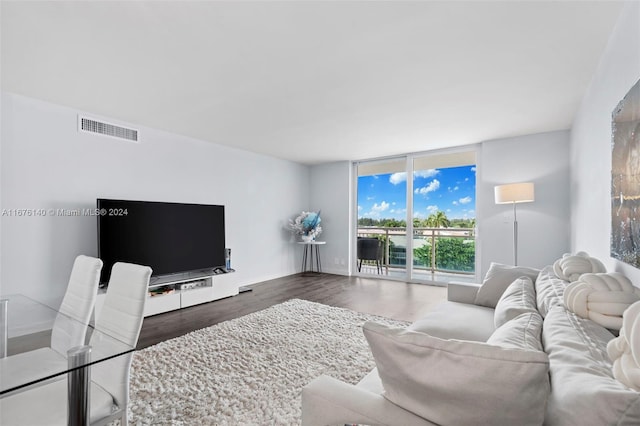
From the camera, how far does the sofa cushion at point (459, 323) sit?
1.90m

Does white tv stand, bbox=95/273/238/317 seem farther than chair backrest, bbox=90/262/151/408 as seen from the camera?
Yes

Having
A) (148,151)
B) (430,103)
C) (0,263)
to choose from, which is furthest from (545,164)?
(0,263)

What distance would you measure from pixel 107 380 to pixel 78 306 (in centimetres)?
71

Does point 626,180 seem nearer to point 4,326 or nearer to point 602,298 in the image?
point 602,298

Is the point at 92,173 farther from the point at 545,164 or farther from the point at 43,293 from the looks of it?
the point at 545,164

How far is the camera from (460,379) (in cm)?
81

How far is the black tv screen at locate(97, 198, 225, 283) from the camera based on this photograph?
3547mm

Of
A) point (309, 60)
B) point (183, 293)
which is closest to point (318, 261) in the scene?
point (183, 293)

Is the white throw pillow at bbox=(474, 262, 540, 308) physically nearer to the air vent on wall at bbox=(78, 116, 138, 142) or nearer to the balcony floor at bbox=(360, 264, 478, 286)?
the balcony floor at bbox=(360, 264, 478, 286)

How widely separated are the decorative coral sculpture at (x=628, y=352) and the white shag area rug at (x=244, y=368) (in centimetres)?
156

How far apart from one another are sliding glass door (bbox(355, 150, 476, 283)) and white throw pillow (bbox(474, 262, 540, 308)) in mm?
2916

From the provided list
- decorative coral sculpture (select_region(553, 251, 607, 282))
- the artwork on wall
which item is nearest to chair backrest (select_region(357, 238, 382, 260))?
decorative coral sculpture (select_region(553, 251, 607, 282))

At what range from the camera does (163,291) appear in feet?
13.3

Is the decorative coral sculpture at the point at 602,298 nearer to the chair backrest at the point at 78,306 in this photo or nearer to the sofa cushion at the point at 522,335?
the sofa cushion at the point at 522,335
